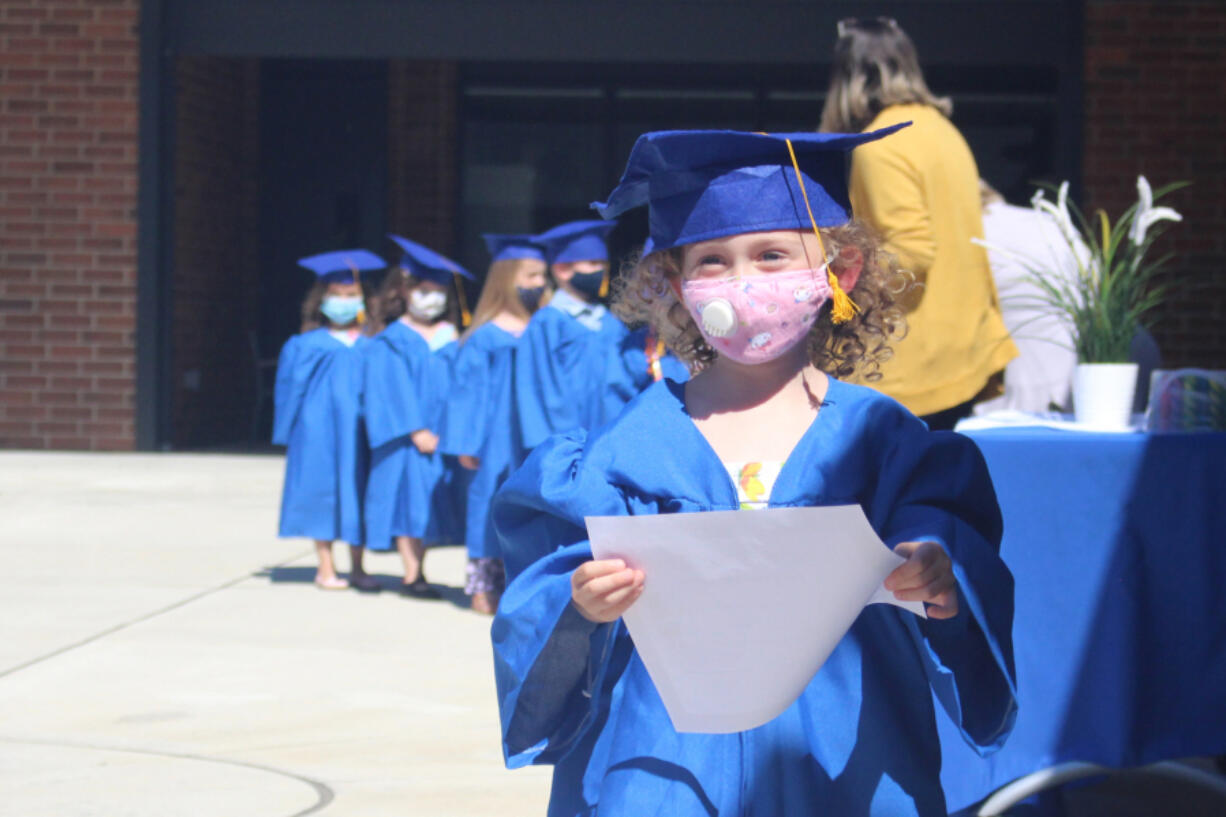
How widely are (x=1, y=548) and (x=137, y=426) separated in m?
4.59

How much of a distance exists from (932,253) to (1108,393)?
2.14 feet

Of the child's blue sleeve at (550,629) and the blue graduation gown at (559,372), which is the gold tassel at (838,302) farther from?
the blue graduation gown at (559,372)

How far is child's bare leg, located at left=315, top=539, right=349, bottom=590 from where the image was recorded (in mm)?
7530

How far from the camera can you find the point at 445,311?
804cm

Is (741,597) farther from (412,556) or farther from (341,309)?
(341,309)

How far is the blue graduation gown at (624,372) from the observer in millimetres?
6730

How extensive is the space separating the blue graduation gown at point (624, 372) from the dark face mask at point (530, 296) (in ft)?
2.26

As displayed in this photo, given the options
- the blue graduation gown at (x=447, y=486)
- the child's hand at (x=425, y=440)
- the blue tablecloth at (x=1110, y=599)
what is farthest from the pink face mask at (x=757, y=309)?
the child's hand at (x=425, y=440)

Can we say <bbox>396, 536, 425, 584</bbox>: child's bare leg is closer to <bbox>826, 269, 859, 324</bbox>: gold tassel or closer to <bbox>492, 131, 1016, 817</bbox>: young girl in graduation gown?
<bbox>492, 131, 1016, 817</bbox>: young girl in graduation gown

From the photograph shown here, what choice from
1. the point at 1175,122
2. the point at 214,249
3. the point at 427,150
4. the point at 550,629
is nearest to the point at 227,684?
the point at 550,629

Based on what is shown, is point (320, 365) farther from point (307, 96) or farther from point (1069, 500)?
point (307, 96)

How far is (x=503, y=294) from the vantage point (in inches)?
289

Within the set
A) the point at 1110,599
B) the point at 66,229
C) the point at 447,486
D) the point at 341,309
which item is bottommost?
the point at 447,486

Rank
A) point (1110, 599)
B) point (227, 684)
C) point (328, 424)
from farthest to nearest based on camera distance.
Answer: point (328, 424) → point (227, 684) → point (1110, 599)
